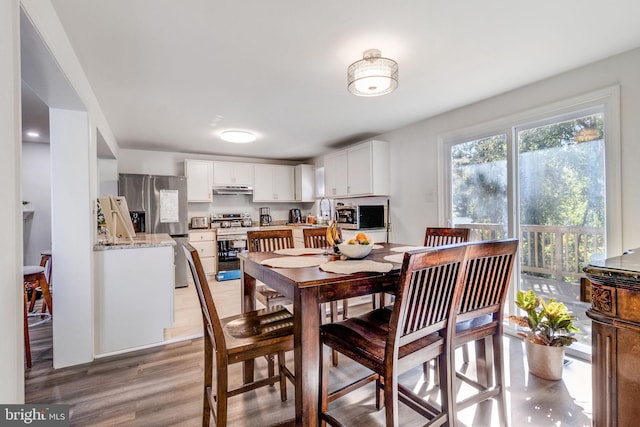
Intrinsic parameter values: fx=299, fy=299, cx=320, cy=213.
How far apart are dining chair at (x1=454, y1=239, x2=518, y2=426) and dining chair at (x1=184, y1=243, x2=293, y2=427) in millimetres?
878

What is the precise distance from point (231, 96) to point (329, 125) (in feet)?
4.53

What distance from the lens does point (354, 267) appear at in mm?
1526

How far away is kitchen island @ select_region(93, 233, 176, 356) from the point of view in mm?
2449

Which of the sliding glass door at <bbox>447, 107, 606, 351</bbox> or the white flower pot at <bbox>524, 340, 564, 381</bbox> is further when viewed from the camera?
the sliding glass door at <bbox>447, 107, 606, 351</bbox>

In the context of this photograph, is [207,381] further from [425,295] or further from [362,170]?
[362,170]

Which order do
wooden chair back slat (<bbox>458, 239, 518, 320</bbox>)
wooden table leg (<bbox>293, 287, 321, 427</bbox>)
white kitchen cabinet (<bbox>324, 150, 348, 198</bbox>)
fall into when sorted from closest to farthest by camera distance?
wooden table leg (<bbox>293, 287, 321, 427</bbox>) < wooden chair back slat (<bbox>458, 239, 518, 320</bbox>) < white kitchen cabinet (<bbox>324, 150, 348, 198</bbox>)

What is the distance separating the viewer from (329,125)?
12.5 ft

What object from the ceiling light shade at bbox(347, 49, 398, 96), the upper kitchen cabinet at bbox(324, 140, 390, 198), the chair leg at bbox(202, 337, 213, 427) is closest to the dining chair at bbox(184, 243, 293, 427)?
the chair leg at bbox(202, 337, 213, 427)

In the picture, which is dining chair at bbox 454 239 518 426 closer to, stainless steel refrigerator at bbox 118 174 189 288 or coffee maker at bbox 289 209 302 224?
stainless steel refrigerator at bbox 118 174 189 288

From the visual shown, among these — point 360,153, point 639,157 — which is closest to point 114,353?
point 360,153

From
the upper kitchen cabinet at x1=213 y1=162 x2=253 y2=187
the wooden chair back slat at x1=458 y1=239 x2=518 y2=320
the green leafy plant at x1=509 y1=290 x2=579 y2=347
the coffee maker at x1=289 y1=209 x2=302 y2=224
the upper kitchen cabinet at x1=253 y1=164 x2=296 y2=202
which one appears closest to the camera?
the wooden chair back slat at x1=458 y1=239 x2=518 y2=320

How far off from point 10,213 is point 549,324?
302cm

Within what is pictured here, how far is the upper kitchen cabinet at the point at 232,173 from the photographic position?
5.38 m

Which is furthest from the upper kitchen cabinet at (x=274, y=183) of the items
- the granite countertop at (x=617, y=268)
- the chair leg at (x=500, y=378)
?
the granite countertop at (x=617, y=268)
